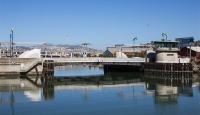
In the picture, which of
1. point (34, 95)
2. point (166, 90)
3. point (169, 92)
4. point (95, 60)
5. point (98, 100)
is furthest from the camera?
point (95, 60)

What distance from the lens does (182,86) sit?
65.1 metres

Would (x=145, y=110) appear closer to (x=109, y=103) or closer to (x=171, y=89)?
(x=109, y=103)

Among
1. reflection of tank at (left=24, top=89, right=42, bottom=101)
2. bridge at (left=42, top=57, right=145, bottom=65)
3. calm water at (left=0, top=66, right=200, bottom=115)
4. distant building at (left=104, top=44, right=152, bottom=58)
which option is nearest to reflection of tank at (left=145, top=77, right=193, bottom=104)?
calm water at (left=0, top=66, right=200, bottom=115)

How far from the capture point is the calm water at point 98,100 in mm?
40344

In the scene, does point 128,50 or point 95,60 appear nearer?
point 95,60

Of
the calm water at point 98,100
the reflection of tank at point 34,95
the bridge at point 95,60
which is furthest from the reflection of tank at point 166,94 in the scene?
the bridge at point 95,60

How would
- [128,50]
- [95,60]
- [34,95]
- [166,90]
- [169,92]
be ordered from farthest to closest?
[128,50], [95,60], [166,90], [169,92], [34,95]

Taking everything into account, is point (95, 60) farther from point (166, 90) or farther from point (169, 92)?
point (169, 92)

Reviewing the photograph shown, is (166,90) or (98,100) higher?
(166,90)

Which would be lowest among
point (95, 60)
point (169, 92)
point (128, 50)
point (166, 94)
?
point (166, 94)

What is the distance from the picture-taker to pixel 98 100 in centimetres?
4862

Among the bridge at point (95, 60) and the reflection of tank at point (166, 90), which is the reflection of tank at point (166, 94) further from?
the bridge at point (95, 60)

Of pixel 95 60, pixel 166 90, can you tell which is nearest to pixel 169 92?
pixel 166 90

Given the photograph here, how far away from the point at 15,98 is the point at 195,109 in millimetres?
21797
